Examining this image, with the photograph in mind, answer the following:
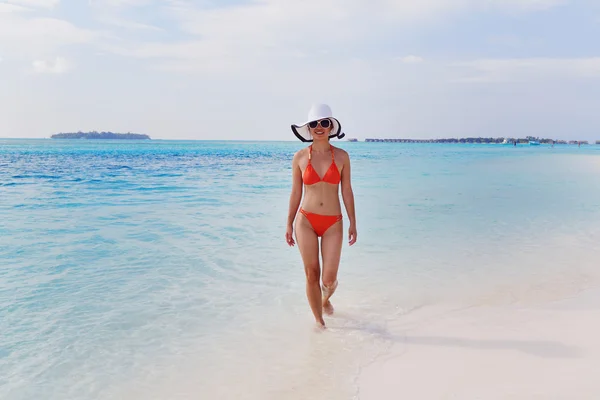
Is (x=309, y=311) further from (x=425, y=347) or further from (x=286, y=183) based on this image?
(x=286, y=183)

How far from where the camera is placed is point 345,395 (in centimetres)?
364

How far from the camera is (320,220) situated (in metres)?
4.78

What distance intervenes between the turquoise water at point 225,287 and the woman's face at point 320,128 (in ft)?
6.09

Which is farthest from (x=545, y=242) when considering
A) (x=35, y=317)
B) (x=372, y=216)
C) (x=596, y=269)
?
(x=35, y=317)

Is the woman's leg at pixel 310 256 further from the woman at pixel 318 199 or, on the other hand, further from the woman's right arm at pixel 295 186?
the woman's right arm at pixel 295 186

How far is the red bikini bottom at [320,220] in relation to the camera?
477cm

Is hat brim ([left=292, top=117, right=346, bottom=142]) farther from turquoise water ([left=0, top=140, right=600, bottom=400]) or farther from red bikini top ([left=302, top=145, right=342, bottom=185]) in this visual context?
turquoise water ([left=0, top=140, right=600, bottom=400])

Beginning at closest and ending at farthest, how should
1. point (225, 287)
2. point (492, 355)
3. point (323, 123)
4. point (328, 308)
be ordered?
1. point (492, 355)
2. point (323, 123)
3. point (328, 308)
4. point (225, 287)

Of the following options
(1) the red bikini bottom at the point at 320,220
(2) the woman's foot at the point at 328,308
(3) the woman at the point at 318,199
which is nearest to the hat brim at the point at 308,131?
(3) the woman at the point at 318,199

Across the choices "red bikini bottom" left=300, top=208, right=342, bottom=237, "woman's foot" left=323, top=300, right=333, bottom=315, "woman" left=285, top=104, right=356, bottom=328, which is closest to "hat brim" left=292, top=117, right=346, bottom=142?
"woman" left=285, top=104, right=356, bottom=328

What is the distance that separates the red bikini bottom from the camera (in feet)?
15.7

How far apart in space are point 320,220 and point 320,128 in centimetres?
86

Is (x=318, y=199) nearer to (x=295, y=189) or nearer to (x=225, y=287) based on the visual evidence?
(x=295, y=189)

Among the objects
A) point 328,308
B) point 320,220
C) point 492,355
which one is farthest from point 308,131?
point 492,355
